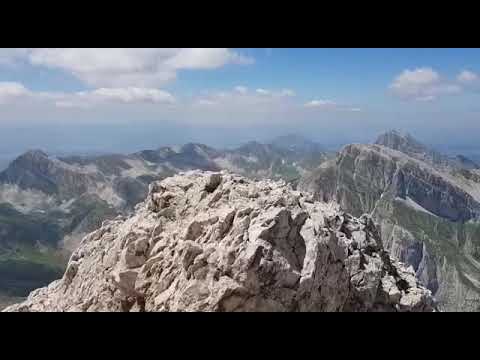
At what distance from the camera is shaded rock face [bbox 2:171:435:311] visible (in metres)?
18.2

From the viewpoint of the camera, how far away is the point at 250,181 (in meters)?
25.2

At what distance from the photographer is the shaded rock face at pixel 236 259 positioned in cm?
1817

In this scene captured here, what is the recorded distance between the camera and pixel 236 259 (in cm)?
1811
